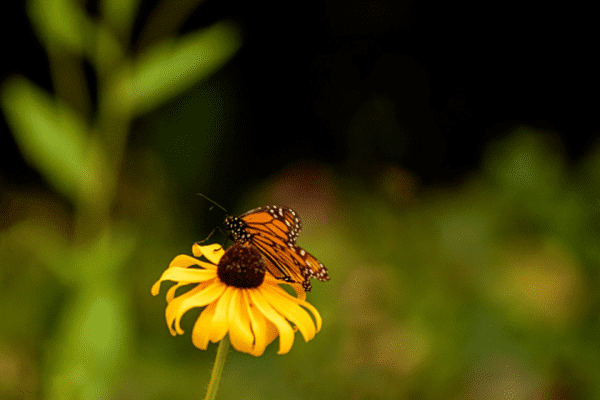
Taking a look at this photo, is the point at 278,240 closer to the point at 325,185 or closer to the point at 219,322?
the point at 219,322

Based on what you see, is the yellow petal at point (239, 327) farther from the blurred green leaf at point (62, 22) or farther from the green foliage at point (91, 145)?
the blurred green leaf at point (62, 22)

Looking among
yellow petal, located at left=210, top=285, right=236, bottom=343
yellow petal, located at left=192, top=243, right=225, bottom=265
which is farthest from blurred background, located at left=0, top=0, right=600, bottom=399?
yellow petal, located at left=210, top=285, right=236, bottom=343

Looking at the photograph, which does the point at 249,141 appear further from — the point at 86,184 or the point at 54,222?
the point at 86,184

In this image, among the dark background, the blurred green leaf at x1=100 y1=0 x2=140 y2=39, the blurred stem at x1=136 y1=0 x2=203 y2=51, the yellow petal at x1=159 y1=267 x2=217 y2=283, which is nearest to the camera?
the yellow petal at x1=159 y1=267 x2=217 y2=283

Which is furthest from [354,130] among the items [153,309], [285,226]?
[285,226]

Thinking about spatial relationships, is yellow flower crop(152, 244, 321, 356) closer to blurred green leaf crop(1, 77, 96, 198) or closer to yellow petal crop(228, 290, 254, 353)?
yellow petal crop(228, 290, 254, 353)

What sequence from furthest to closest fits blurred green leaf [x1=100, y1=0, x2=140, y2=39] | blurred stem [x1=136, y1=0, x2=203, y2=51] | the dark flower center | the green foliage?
blurred stem [x1=136, y1=0, x2=203, y2=51] < blurred green leaf [x1=100, y1=0, x2=140, y2=39] < the green foliage < the dark flower center

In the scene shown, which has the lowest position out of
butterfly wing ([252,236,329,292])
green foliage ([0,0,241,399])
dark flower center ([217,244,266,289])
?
dark flower center ([217,244,266,289])
